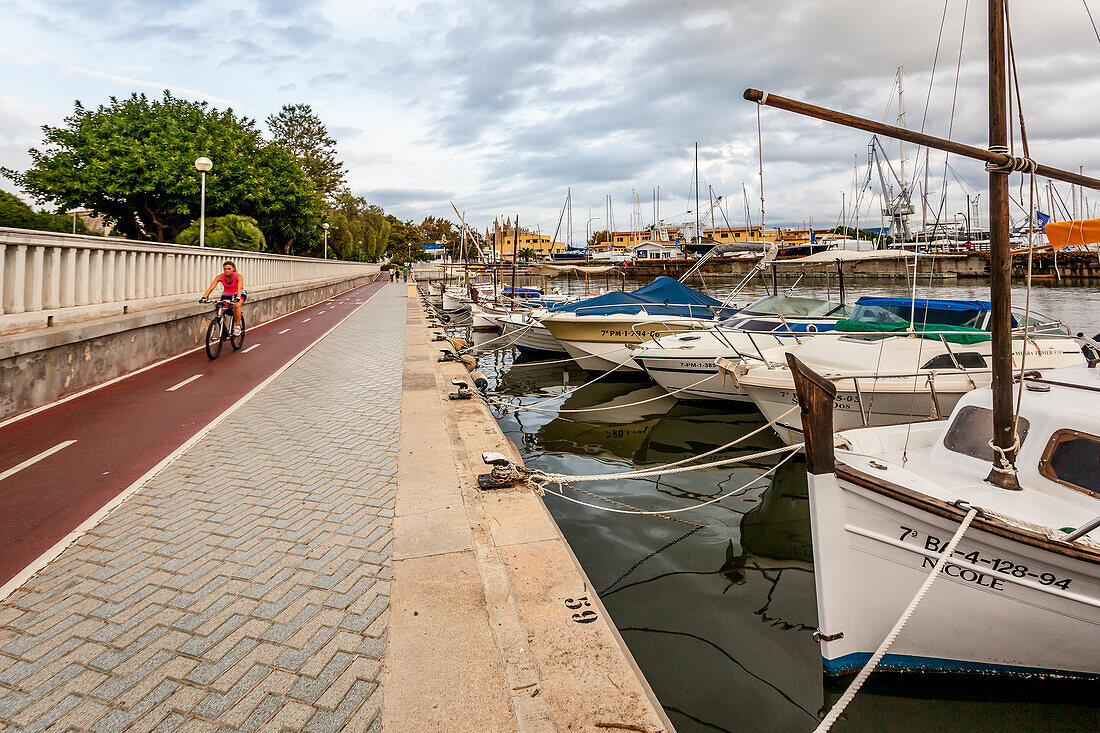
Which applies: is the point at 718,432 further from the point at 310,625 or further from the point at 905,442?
the point at 310,625

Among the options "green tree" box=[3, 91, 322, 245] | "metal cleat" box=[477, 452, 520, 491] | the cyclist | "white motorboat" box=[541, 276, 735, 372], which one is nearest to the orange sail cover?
"white motorboat" box=[541, 276, 735, 372]

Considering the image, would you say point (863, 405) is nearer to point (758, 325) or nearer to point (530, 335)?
point (758, 325)

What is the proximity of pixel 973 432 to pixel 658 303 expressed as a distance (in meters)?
11.5

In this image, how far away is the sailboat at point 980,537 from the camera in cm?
357

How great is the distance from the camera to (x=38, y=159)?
32.1 m

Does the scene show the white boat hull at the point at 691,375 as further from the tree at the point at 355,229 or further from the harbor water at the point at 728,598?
the tree at the point at 355,229

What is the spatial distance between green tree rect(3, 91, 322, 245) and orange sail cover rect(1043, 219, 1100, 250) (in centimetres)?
A: 3698

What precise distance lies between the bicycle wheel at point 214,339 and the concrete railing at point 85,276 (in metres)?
1.40

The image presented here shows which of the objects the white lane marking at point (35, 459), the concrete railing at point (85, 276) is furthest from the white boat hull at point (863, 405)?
the concrete railing at point (85, 276)

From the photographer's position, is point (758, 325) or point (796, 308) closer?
point (758, 325)

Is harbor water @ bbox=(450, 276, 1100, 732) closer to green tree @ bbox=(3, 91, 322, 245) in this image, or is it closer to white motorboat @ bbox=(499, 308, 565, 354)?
white motorboat @ bbox=(499, 308, 565, 354)

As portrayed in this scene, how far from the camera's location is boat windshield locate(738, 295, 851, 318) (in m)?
13.8

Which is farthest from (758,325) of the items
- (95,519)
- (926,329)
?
(95,519)

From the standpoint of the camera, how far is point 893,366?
934 cm
